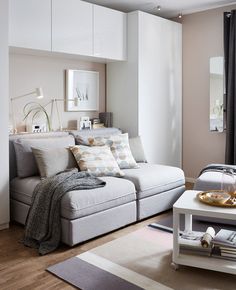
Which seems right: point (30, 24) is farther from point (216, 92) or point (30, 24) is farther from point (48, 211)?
point (216, 92)

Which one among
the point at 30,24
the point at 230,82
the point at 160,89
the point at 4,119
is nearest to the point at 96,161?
the point at 4,119

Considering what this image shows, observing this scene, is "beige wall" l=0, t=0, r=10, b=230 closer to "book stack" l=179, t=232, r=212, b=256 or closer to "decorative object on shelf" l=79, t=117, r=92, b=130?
"decorative object on shelf" l=79, t=117, r=92, b=130

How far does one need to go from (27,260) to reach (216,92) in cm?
344

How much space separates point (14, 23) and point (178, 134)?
2.82 metres

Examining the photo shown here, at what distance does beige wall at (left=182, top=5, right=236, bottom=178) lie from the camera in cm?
493

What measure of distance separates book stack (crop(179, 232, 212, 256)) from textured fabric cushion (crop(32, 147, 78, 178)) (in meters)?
1.38

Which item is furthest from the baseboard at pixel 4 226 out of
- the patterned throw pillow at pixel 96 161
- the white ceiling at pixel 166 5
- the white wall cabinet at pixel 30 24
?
the white ceiling at pixel 166 5

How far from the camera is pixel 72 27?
3.96 meters

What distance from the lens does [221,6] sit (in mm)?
4762

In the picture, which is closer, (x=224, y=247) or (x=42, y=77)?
(x=224, y=247)

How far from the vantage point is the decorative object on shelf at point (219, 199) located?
8.07ft

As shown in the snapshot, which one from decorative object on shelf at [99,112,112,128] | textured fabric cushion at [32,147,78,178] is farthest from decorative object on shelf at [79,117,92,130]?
textured fabric cushion at [32,147,78,178]

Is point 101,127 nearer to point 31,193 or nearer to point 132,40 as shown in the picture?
point 132,40

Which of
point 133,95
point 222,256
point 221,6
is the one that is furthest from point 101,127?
point 222,256
